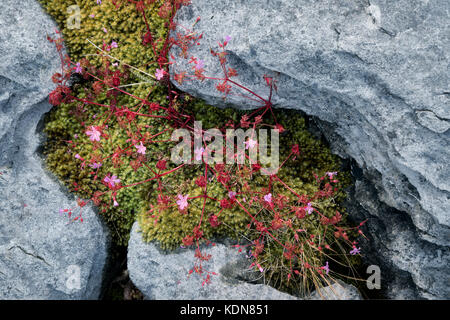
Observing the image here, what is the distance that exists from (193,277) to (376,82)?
2.68 metres

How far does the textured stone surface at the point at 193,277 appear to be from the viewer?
11.5ft

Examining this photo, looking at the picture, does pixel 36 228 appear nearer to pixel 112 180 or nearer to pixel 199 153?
pixel 112 180

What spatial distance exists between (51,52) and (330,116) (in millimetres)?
3076

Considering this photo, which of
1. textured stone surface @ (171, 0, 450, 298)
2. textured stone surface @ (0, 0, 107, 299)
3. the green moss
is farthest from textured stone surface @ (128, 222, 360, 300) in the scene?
textured stone surface @ (171, 0, 450, 298)

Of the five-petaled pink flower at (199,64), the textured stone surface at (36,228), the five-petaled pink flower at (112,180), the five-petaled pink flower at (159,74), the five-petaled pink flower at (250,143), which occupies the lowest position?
the textured stone surface at (36,228)

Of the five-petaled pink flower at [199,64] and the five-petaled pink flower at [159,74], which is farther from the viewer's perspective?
the five-petaled pink flower at [159,74]

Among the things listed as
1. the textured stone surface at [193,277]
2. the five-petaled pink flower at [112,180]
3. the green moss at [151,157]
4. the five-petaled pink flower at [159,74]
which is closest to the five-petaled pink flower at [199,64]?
the five-petaled pink flower at [159,74]

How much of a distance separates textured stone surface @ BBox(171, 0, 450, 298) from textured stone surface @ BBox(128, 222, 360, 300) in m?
1.06

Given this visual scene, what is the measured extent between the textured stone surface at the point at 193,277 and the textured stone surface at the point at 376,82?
3.48ft

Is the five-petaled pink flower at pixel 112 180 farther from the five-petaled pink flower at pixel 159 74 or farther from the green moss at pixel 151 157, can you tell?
the five-petaled pink flower at pixel 159 74

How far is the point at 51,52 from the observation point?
11.6 feet

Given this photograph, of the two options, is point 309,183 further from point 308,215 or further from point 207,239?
point 207,239

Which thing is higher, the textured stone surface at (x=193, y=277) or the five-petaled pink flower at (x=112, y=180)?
the five-petaled pink flower at (x=112, y=180)

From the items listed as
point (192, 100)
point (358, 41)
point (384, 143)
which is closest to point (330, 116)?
point (384, 143)
